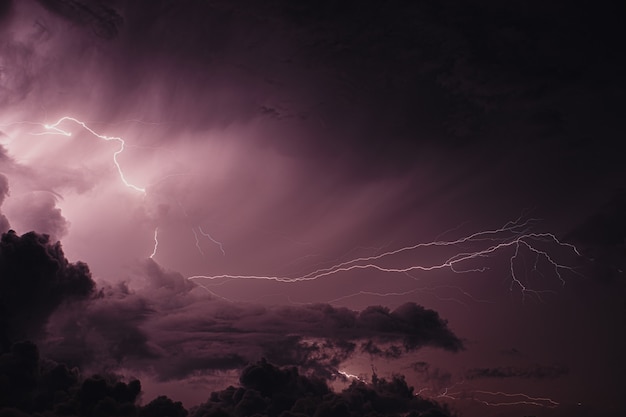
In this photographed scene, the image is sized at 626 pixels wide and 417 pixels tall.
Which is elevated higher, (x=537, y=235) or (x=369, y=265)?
(x=537, y=235)

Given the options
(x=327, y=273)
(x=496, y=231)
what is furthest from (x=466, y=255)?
(x=327, y=273)

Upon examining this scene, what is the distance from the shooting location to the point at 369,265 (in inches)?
1576

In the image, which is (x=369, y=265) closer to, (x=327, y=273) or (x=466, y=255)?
(x=327, y=273)

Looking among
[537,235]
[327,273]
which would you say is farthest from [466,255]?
[327,273]

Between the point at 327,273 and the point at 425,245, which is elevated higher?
the point at 425,245

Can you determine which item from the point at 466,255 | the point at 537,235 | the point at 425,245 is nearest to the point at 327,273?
the point at 425,245

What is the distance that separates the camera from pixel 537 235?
4162cm

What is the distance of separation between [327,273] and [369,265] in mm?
4586

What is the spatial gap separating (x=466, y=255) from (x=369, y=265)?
1085 cm

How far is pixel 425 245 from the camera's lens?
4069 centimetres

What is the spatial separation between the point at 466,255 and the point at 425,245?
15.6 ft

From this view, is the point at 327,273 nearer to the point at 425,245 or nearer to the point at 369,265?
the point at 369,265

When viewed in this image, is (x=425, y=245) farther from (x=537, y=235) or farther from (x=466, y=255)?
(x=537, y=235)

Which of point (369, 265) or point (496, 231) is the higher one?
point (496, 231)
